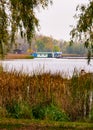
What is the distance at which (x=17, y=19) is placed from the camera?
403 inches

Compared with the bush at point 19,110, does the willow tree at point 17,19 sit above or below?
above

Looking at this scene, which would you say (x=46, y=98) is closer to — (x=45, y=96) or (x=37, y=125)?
(x=45, y=96)

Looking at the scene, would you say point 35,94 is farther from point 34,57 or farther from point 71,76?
point 34,57

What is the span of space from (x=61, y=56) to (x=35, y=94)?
87.9 meters

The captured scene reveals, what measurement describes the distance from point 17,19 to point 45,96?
99.7 inches

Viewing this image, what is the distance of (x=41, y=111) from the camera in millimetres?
11078

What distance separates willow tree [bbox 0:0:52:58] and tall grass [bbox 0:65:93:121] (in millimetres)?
1478

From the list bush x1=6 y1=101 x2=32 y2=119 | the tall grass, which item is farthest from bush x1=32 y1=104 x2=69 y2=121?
bush x1=6 y1=101 x2=32 y2=119

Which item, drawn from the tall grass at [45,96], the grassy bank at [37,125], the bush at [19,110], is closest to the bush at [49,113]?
the tall grass at [45,96]

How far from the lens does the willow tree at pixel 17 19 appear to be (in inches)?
400

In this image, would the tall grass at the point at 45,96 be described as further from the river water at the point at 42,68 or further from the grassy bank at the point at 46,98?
the river water at the point at 42,68

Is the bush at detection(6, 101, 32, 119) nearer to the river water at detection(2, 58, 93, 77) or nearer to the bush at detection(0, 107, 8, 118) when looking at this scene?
the bush at detection(0, 107, 8, 118)

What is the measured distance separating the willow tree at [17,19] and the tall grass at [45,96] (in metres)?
1.48

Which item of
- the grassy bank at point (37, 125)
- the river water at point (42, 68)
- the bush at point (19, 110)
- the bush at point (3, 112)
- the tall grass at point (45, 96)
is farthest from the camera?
the river water at point (42, 68)
